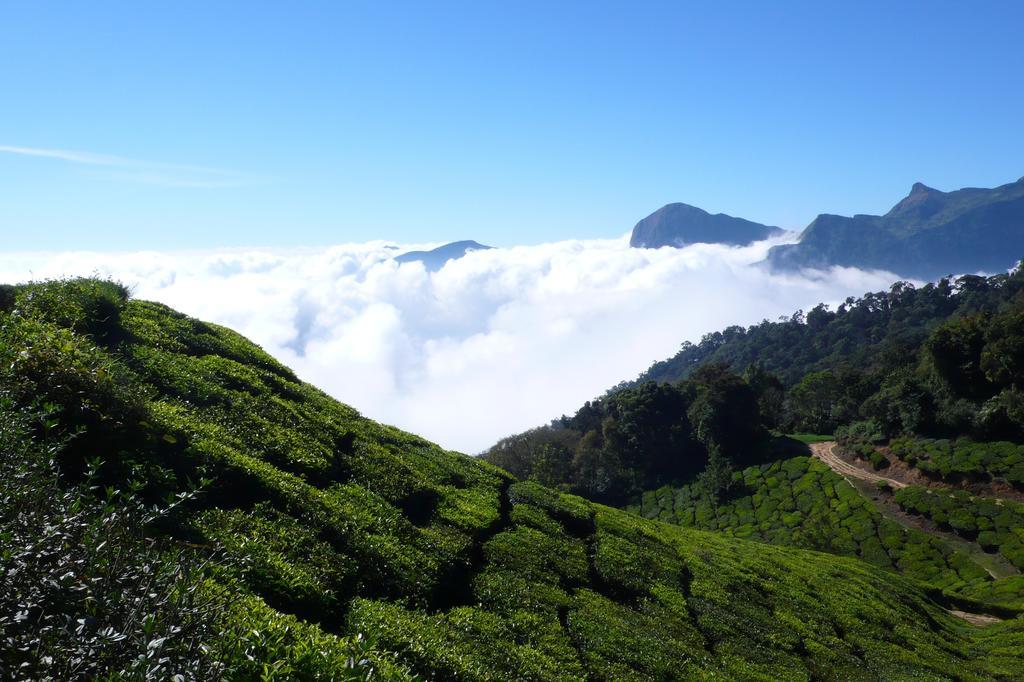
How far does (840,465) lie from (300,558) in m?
54.2

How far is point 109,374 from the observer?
398 inches

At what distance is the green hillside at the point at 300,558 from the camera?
403 centimetres

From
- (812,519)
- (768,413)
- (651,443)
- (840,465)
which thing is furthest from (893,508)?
(768,413)

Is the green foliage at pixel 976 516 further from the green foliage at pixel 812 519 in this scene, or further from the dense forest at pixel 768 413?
the dense forest at pixel 768 413

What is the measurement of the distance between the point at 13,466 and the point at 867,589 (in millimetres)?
23869

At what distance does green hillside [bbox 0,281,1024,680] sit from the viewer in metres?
4.03

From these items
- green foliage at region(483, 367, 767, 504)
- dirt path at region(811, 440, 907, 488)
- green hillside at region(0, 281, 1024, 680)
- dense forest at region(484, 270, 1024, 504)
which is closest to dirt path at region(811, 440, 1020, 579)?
dirt path at region(811, 440, 907, 488)

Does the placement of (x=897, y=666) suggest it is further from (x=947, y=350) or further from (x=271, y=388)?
(x=947, y=350)

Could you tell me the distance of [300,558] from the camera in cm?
880

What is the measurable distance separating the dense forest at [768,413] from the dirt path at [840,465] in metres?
2.32

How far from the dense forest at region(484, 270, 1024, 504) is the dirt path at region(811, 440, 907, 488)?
232 cm

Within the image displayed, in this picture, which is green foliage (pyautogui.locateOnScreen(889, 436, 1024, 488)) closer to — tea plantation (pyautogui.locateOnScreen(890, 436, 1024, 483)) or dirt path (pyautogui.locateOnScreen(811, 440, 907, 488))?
tea plantation (pyautogui.locateOnScreen(890, 436, 1024, 483))

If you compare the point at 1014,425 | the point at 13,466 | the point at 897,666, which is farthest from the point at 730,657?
the point at 1014,425

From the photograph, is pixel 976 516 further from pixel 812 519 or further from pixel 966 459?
pixel 812 519
